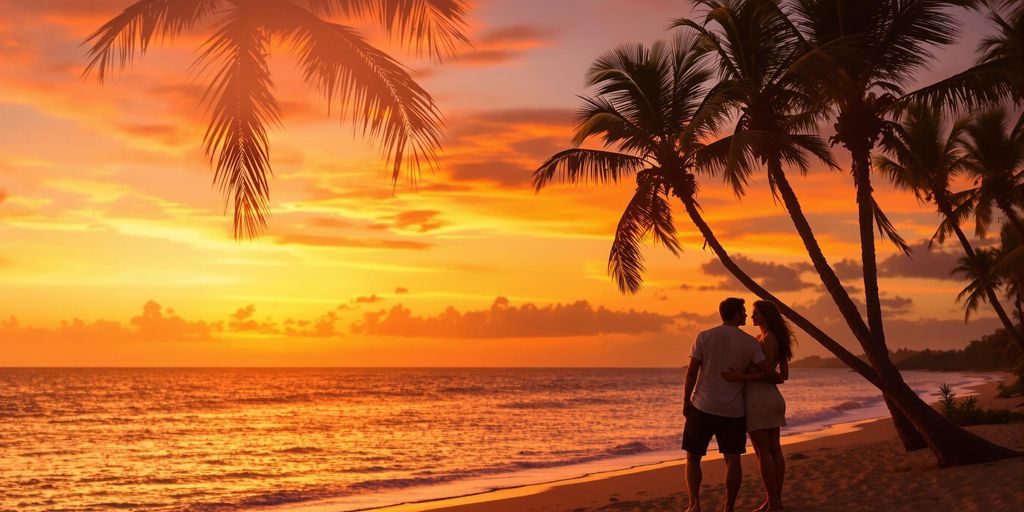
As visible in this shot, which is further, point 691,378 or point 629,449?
point 629,449

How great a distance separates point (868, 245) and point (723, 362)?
563 cm

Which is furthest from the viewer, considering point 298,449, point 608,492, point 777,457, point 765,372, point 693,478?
point 298,449

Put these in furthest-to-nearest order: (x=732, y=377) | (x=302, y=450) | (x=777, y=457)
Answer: (x=302, y=450), (x=777, y=457), (x=732, y=377)

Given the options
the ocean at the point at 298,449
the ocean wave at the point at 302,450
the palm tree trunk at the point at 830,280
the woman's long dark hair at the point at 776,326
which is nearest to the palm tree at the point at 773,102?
the palm tree trunk at the point at 830,280

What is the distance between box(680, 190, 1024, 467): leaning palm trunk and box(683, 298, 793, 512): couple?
421 cm

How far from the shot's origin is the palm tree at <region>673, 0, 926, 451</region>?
37.7ft

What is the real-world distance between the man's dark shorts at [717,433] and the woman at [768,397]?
21cm

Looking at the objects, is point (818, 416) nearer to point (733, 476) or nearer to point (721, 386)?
point (733, 476)

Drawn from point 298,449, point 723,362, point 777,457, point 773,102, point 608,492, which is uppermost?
point 773,102

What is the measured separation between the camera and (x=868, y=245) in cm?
1153

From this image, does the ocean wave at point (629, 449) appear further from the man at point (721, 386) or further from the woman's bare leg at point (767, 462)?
the man at point (721, 386)

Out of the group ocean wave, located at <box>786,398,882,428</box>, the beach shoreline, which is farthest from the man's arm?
ocean wave, located at <box>786,398,882,428</box>

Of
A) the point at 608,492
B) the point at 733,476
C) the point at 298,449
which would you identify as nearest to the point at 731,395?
the point at 733,476

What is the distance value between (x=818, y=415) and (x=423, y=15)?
103 ft
